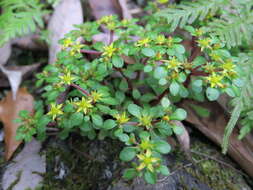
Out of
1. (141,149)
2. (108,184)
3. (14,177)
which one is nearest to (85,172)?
(108,184)

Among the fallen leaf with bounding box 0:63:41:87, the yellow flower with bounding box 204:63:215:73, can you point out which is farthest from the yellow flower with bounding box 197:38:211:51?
the fallen leaf with bounding box 0:63:41:87

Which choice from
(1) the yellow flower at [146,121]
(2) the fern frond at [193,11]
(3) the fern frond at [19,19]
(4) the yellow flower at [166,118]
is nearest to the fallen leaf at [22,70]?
(3) the fern frond at [19,19]

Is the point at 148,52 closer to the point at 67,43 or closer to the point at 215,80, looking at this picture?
the point at 215,80

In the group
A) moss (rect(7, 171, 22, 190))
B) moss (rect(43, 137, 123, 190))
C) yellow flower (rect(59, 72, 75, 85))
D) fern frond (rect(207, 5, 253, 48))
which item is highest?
fern frond (rect(207, 5, 253, 48))

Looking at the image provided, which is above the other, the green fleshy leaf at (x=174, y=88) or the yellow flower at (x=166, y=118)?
the green fleshy leaf at (x=174, y=88)

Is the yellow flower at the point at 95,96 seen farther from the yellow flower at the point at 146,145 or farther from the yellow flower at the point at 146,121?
the yellow flower at the point at 146,145

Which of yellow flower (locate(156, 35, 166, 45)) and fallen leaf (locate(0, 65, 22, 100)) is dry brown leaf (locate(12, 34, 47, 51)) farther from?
yellow flower (locate(156, 35, 166, 45))

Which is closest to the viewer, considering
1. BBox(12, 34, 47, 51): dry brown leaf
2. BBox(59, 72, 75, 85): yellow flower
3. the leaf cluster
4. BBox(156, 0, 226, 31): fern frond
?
the leaf cluster
